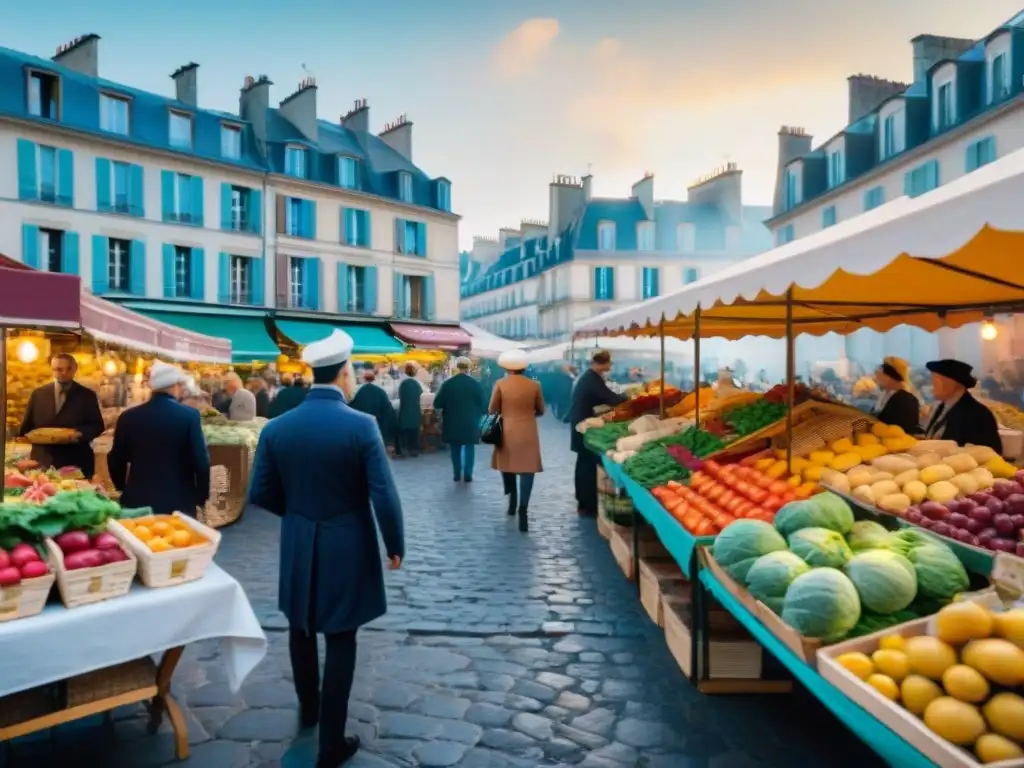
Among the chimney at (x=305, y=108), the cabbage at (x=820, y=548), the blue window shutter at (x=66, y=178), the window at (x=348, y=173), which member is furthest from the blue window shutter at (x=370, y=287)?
the cabbage at (x=820, y=548)

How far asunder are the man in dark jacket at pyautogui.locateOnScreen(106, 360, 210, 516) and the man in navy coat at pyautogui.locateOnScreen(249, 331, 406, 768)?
177 centimetres

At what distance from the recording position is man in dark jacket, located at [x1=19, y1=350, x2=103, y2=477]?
6176 mm

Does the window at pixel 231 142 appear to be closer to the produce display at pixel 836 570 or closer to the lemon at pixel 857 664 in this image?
the produce display at pixel 836 570

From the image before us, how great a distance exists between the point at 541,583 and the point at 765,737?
8.78 ft

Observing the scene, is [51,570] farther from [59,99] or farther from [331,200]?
[331,200]

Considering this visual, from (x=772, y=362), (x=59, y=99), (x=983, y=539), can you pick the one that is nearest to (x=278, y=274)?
(x=59, y=99)

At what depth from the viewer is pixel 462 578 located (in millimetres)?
6105

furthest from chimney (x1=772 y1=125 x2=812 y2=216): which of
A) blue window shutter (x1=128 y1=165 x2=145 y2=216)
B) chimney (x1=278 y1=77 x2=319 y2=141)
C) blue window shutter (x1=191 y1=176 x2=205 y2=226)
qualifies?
blue window shutter (x1=128 y1=165 x2=145 y2=216)

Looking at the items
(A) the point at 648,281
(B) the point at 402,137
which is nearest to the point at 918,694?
(B) the point at 402,137

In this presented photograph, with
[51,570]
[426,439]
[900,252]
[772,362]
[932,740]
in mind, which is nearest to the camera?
[932,740]

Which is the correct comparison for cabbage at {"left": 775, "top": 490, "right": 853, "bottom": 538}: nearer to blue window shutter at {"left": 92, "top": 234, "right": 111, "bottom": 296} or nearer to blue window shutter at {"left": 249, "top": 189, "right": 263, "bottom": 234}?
blue window shutter at {"left": 92, "top": 234, "right": 111, "bottom": 296}

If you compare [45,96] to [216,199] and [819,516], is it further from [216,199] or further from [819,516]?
[819,516]

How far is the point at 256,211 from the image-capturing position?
82.5 ft

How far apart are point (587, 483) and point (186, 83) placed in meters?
22.0
